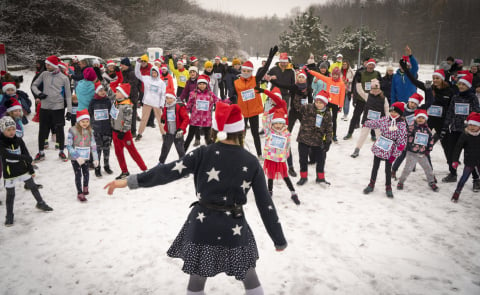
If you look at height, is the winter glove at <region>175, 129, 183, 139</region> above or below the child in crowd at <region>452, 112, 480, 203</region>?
below

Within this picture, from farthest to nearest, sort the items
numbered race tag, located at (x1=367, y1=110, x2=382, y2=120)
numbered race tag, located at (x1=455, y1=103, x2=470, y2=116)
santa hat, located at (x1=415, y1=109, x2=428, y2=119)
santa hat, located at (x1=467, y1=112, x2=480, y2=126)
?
numbered race tag, located at (x1=367, y1=110, x2=382, y2=120)
numbered race tag, located at (x1=455, y1=103, x2=470, y2=116)
santa hat, located at (x1=415, y1=109, x2=428, y2=119)
santa hat, located at (x1=467, y1=112, x2=480, y2=126)

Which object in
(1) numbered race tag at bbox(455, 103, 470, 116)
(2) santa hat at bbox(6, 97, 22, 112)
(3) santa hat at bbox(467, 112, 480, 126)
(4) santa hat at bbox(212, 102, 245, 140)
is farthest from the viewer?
(1) numbered race tag at bbox(455, 103, 470, 116)

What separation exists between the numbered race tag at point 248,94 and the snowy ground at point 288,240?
2235 millimetres

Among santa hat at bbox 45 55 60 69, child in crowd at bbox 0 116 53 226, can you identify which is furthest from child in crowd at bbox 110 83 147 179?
santa hat at bbox 45 55 60 69

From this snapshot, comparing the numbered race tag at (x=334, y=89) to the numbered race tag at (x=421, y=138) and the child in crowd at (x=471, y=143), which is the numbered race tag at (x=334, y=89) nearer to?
the numbered race tag at (x=421, y=138)

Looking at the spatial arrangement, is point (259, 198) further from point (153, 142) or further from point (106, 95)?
point (153, 142)

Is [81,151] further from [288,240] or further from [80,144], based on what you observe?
[288,240]

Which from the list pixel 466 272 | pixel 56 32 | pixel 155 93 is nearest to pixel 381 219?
pixel 466 272

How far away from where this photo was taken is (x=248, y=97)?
695 cm

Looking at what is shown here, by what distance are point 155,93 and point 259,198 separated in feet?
22.4

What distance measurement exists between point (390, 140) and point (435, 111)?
228 centimetres

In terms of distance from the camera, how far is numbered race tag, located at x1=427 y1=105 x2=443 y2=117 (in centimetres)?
680

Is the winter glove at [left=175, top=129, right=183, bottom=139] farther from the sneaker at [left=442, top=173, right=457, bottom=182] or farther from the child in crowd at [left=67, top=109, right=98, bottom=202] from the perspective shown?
the sneaker at [left=442, top=173, right=457, bottom=182]

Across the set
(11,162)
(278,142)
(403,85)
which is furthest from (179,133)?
(403,85)
